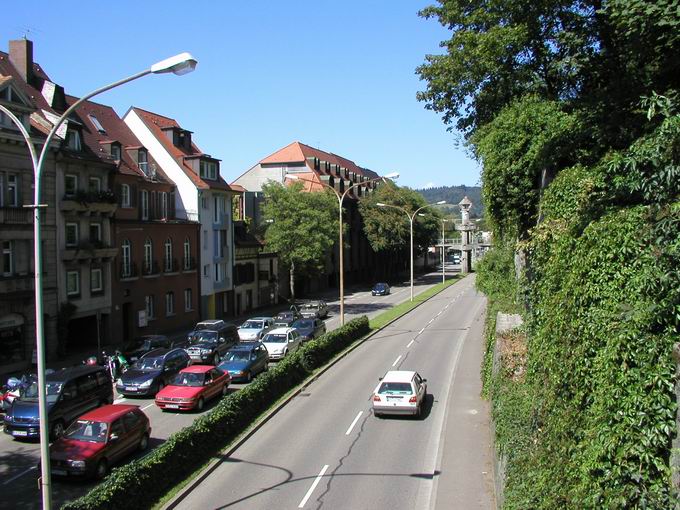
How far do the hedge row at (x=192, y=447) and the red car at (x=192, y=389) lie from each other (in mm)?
2150

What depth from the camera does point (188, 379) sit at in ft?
79.2

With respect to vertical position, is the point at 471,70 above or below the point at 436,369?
above

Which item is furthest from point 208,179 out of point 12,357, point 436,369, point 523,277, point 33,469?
point 33,469

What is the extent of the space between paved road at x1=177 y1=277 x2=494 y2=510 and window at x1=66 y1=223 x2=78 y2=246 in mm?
17557

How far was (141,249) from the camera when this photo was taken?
42125 mm

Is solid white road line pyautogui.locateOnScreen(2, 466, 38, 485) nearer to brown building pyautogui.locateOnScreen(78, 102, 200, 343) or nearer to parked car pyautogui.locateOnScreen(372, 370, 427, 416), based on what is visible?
parked car pyautogui.locateOnScreen(372, 370, 427, 416)

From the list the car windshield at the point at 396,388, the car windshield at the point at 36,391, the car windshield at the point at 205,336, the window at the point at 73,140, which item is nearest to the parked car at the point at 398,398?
the car windshield at the point at 396,388

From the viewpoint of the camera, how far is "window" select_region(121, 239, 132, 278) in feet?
132

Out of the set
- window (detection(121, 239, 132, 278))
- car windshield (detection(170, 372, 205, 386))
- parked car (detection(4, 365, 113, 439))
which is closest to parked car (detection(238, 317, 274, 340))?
window (detection(121, 239, 132, 278))

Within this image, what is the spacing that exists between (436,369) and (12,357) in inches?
872

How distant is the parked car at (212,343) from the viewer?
31.7 meters

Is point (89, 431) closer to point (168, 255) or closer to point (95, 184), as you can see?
point (95, 184)

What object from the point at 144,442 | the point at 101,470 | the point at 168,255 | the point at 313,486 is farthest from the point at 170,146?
the point at 313,486

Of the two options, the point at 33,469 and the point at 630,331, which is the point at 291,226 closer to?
A: the point at 33,469
